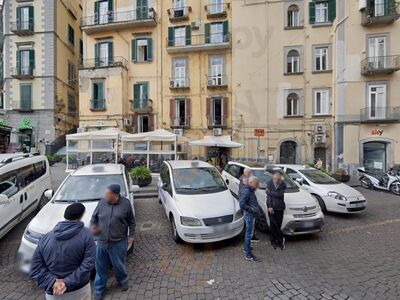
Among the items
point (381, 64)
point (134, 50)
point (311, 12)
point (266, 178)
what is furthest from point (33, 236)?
point (311, 12)

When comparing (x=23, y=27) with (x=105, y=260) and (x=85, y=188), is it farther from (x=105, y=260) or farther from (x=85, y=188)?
(x=105, y=260)

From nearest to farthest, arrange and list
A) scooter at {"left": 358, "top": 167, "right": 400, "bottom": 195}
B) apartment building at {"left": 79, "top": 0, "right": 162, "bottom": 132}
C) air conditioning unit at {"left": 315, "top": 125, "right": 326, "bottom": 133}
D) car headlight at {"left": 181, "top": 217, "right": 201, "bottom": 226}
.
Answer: car headlight at {"left": 181, "top": 217, "right": 201, "bottom": 226}
scooter at {"left": 358, "top": 167, "right": 400, "bottom": 195}
air conditioning unit at {"left": 315, "top": 125, "right": 326, "bottom": 133}
apartment building at {"left": 79, "top": 0, "right": 162, "bottom": 132}

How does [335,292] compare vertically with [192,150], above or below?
below

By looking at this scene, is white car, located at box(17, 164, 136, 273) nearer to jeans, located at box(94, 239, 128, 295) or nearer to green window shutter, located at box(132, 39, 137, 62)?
jeans, located at box(94, 239, 128, 295)

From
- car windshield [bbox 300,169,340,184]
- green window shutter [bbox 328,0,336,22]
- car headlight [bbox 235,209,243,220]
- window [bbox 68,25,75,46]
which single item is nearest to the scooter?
car windshield [bbox 300,169,340,184]

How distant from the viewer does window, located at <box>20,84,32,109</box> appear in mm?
22375

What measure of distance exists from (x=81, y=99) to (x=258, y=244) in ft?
66.3

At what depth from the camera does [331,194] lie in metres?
7.31

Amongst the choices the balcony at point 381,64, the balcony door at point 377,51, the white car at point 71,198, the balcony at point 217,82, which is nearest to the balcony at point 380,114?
the balcony at point 381,64

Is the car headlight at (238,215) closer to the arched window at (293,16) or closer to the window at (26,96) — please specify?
the arched window at (293,16)

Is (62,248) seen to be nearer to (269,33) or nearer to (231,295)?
(231,295)

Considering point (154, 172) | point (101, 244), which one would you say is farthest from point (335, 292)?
point (154, 172)

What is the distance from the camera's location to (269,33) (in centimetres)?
1830

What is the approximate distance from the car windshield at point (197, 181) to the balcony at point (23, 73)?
2263cm
